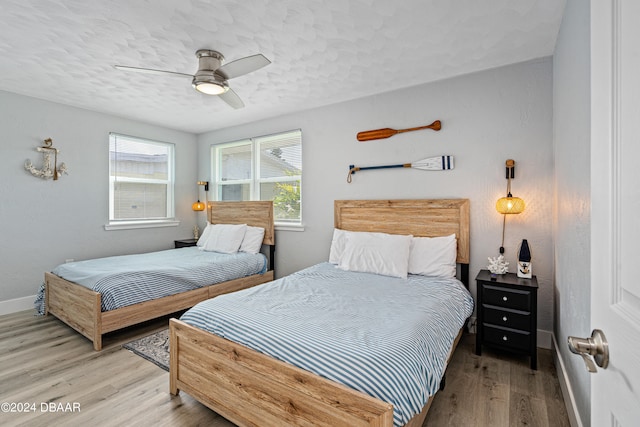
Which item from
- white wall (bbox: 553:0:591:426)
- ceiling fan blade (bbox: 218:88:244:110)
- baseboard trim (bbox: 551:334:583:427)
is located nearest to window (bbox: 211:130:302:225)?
ceiling fan blade (bbox: 218:88:244:110)

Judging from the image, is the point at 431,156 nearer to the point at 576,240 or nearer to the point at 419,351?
the point at 576,240

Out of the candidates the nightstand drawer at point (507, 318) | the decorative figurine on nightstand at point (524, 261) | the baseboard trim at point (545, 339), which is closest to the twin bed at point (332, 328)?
the nightstand drawer at point (507, 318)

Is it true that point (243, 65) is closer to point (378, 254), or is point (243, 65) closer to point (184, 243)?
point (378, 254)

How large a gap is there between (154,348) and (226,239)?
5.80ft

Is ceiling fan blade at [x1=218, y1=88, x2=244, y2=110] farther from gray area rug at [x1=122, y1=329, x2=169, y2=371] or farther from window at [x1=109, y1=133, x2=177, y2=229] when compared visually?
window at [x1=109, y1=133, x2=177, y2=229]

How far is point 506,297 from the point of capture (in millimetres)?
2406

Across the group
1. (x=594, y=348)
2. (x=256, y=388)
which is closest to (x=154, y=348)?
(x=256, y=388)

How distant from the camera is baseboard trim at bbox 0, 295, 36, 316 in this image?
3.39 meters

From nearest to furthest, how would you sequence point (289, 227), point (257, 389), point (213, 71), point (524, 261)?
point (257, 389), point (213, 71), point (524, 261), point (289, 227)

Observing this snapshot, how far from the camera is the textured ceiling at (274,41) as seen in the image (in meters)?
2.00

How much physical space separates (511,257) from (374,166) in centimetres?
161

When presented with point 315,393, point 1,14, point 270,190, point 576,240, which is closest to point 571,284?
point 576,240

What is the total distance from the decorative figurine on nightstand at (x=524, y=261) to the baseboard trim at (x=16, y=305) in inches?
204

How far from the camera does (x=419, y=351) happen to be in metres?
1.52
